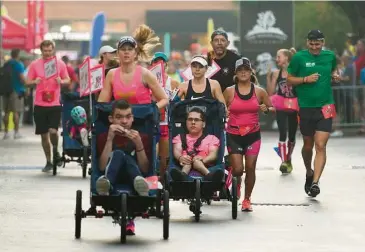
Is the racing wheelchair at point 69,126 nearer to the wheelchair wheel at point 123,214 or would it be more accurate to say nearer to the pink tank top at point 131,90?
the pink tank top at point 131,90

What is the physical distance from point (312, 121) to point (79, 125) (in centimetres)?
438

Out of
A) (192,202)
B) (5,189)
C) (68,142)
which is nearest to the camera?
(192,202)

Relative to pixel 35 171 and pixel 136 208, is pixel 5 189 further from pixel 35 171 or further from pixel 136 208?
pixel 136 208

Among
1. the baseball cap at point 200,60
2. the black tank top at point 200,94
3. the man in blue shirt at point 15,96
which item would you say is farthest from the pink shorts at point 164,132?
the man in blue shirt at point 15,96

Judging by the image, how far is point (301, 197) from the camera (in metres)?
16.6

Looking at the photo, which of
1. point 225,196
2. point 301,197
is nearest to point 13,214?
point 225,196

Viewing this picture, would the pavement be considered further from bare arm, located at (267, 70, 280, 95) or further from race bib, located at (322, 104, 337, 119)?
bare arm, located at (267, 70, 280, 95)

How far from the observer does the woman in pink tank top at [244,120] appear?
1529 centimetres

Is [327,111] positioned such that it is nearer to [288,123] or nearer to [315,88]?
[315,88]

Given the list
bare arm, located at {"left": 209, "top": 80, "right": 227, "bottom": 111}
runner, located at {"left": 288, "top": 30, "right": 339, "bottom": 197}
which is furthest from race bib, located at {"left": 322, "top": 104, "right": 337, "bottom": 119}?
bare arm, located at {"left": 209, "top": 80, "right": 227, "bottom": 111}

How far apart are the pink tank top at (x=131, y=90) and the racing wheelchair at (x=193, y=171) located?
1.18 m

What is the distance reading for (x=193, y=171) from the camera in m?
14.4

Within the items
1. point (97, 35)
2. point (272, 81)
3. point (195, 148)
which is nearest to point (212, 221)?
point (195, 148)

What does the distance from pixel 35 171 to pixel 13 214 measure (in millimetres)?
6463
